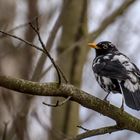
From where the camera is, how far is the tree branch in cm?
310

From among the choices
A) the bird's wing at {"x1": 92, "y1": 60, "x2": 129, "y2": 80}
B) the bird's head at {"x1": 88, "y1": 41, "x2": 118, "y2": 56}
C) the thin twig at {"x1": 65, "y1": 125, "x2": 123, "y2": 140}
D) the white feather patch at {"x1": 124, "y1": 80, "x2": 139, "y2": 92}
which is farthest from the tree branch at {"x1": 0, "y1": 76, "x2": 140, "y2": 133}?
the bird's head at {"x1": 88, "y1": 41, "x2": 118, "y2": 56}

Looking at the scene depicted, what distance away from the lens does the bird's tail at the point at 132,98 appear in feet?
12.8

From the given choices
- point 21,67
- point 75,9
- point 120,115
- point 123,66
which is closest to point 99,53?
point 123,66

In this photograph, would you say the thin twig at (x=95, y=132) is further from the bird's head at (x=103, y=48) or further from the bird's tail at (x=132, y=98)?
the bird's head at (x=103, y=48)

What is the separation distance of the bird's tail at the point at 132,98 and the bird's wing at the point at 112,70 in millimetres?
132

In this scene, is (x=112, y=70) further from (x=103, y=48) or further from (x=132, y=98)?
(x=103, y=48)

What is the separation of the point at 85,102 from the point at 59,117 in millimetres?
3005

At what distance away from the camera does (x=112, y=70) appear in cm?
430

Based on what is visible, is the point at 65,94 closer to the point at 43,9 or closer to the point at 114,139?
the point at 43,9

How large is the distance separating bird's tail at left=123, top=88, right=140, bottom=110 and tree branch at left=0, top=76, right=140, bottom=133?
1.34 feet

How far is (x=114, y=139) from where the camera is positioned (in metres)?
11.0

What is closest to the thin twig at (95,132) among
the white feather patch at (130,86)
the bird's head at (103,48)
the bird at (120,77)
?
the bird at (120,77)

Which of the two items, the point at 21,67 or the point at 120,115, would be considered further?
the point at 21,67

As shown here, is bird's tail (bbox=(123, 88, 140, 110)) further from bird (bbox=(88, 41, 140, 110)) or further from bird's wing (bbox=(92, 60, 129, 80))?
bird's wing (bbox=(92, 60, 129, 80))
